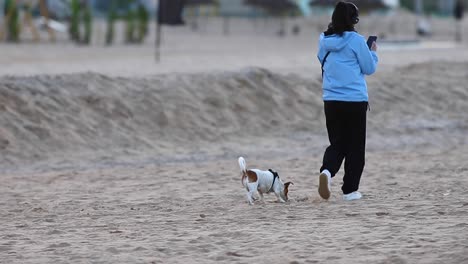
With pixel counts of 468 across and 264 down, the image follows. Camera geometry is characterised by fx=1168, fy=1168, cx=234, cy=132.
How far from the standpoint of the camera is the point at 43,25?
113 feet

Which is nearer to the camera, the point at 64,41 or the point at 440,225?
the point at 440,225

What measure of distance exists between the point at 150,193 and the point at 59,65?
9.94m

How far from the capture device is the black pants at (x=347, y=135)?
29.0ft

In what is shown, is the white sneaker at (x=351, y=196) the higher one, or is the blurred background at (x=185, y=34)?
the white sneaker at (x=351, y=196)

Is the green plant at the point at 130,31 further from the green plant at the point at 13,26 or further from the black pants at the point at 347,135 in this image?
the black pants at the point at 347,135

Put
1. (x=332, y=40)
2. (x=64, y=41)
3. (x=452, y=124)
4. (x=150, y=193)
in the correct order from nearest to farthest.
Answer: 1. (x=332, y=40)
2. (x=150, y=193)
3. (x=452, y=124)
4. (x=64, y=41)

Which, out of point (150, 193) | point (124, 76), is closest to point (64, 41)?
point (124, 76)

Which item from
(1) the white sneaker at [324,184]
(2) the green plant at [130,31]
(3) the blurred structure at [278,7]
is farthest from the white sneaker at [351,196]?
(3) the blurred structure at [278,7]

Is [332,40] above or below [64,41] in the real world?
above

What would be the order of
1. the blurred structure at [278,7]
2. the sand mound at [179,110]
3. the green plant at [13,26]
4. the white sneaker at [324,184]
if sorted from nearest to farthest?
the white sneaker at [324,184]
the sand mound at [179,110]
the green plant at [13,26]
the blurred structure at [278,7]

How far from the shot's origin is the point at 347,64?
8.81 meters

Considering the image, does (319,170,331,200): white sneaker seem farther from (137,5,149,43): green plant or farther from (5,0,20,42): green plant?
(137,5,149,43): green plant

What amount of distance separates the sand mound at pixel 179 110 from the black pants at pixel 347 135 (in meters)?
5.10

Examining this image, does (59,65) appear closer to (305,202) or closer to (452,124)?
(452,124)
